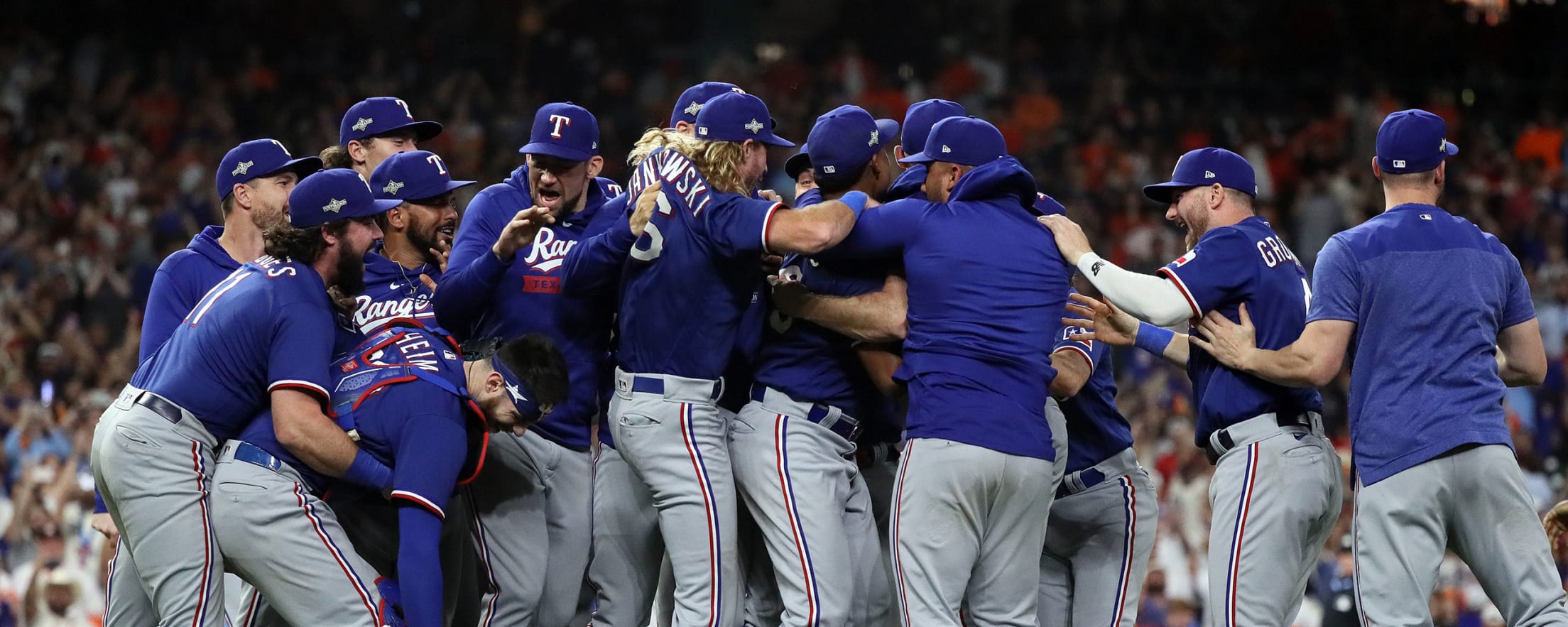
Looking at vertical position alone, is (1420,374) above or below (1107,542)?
above

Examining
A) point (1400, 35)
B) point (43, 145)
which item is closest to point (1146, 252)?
point (1400, 35)

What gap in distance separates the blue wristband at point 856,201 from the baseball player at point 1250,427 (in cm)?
69

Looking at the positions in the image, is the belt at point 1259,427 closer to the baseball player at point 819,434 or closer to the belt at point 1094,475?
the belt at point 1094,475

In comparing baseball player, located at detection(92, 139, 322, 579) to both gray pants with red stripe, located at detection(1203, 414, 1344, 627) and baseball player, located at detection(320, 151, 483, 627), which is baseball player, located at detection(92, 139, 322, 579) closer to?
baseball player, located at detection(320, 151, 483, 627)

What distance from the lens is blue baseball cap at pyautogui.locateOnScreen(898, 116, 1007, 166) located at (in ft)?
18.1

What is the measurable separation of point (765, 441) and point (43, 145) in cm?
1197

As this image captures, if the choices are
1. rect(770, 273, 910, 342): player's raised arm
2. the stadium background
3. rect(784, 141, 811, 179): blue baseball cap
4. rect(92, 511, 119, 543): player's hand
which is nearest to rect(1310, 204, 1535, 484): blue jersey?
rect(770, 273, 910, 342): player's raised arm

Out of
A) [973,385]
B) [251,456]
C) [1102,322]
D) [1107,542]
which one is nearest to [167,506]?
[251,456]

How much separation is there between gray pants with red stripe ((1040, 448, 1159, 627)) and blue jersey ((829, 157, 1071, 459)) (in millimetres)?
687

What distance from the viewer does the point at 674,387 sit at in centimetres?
544

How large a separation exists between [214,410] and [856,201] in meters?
2.28

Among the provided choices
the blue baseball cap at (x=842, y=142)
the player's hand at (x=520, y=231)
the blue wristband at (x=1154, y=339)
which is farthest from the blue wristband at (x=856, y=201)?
the blue wristband at (x=1154, y=339)

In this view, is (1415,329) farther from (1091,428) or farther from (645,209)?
(645,209)

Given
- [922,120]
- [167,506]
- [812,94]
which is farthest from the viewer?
[812,94]
